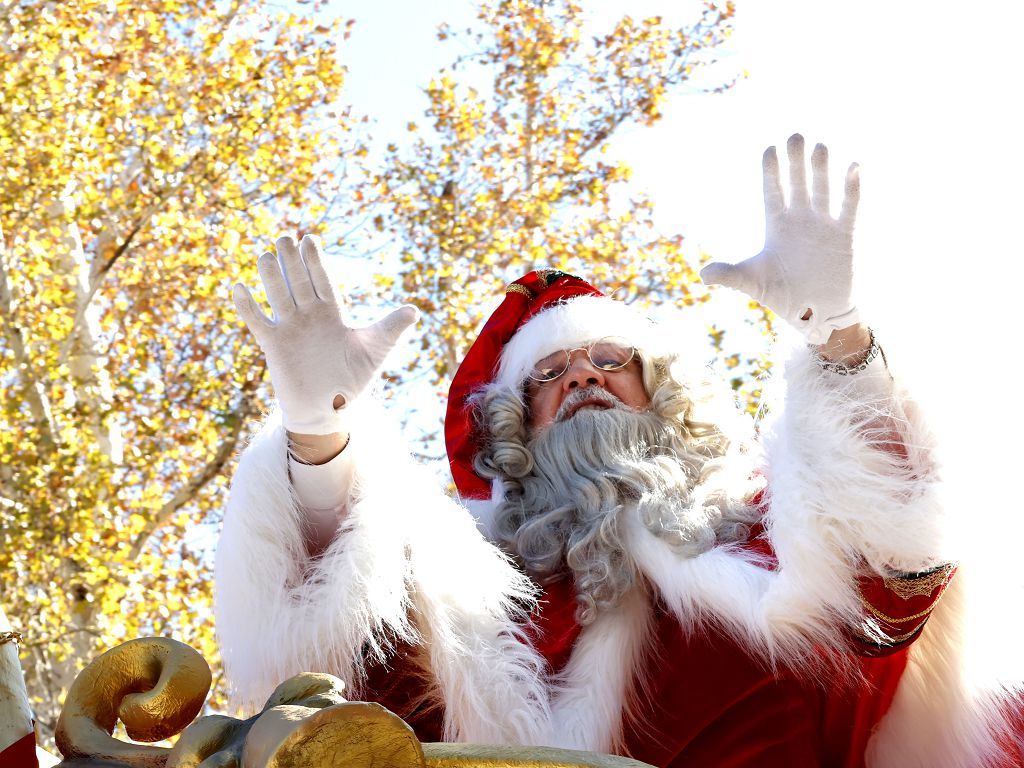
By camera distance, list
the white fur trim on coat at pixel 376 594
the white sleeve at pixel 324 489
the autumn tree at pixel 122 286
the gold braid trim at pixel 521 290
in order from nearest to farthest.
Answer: the white fur trim on coat at pixel 376 594, the white sleeve at pixel 324 489, the gold braid trim at pixel 521 290, the autumn tree at pixel 122 286

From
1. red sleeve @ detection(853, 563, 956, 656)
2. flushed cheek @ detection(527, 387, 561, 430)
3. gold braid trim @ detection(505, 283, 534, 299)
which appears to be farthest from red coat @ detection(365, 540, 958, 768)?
gold braid trim @ detection(505, 283, 534, 299)

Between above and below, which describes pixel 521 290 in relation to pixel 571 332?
above

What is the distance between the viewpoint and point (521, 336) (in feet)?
11.9

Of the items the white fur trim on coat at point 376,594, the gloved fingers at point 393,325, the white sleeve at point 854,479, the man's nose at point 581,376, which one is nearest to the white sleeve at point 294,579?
the white fur trim on coat at point 376,594

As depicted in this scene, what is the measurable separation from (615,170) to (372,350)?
898 cm

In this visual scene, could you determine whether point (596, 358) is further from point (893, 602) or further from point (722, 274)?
point (893, 602)

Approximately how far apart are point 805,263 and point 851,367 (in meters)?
0.25

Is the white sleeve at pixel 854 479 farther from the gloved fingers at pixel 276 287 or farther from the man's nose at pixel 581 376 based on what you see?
the gloved fingers at pixel 276 287

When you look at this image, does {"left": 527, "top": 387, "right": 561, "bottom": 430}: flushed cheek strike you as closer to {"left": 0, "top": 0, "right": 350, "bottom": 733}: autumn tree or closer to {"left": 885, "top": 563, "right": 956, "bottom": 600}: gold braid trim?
{"left": 885, "top": 563, "right": 956, "bottom": 600}: gold braid trim

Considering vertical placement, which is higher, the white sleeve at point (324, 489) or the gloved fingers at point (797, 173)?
the gloved fingers at point (797, 173)

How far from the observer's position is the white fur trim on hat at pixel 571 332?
3477 mm

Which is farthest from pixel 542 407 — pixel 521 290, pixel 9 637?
pixel 9 637

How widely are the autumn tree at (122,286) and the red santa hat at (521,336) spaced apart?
4319mm

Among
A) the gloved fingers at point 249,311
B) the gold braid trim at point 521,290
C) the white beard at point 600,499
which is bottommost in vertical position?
the white beard at point 600,499
